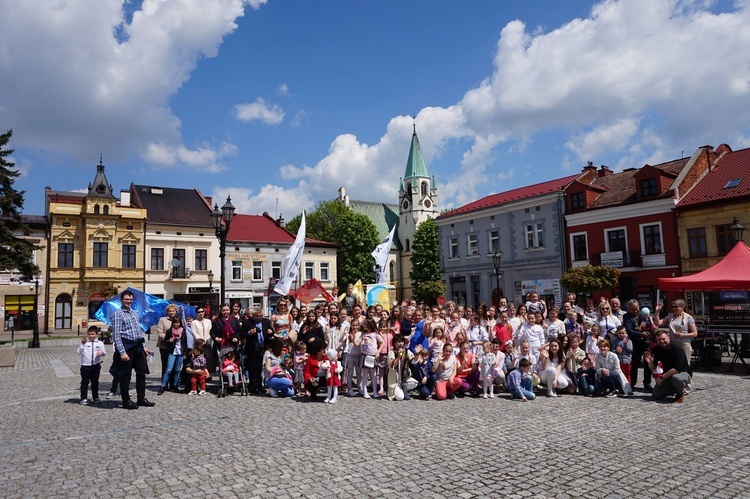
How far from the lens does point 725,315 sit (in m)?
14.0

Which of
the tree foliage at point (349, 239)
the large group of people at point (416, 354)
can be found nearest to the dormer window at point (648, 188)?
the large group of people at point (416, 354)

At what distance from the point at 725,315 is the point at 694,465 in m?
9.97

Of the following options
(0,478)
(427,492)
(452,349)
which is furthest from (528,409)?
(0,478)

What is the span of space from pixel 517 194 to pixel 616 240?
9530 millimetres

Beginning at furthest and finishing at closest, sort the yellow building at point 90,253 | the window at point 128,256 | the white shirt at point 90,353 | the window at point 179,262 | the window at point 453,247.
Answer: the window at point 453,247 → the window at point 179,262 → the window at point 128,256 → the yellow building at point 90,253 → the white shirt at point 90,353

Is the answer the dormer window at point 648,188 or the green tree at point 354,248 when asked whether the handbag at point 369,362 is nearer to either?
the dormer window at point 648,188

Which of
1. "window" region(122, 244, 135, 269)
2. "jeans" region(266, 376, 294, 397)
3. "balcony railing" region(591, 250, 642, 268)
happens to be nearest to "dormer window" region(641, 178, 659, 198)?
"balcony railing" region(591, 250, 642, 268)

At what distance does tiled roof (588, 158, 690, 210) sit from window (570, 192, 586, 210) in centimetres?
56

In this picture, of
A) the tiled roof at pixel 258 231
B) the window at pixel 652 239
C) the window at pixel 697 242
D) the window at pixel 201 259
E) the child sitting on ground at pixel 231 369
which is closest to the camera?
the child sitting on ground at pixel 231 369

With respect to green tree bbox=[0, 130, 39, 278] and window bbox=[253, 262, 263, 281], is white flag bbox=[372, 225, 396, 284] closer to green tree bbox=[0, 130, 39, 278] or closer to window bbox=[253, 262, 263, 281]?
green tree bbox=[0, 130, 39, 278]

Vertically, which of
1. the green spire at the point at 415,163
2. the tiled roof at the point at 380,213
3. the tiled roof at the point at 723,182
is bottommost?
the tiled roof at the point at 723,182

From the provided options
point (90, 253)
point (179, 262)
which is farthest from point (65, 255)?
point (179, 262)

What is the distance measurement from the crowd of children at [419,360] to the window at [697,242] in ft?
66.4

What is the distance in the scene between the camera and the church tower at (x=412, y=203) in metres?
75.3
